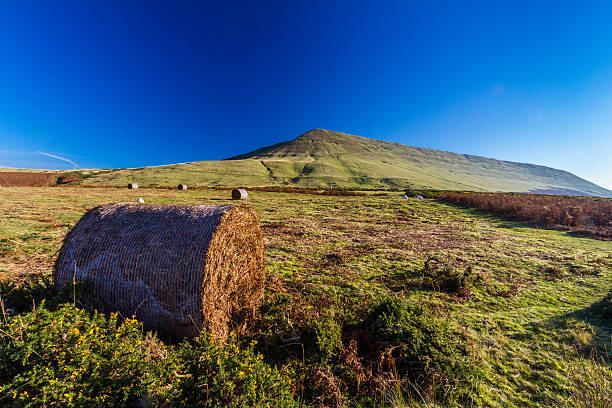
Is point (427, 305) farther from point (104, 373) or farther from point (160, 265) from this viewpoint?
point (104, 373)

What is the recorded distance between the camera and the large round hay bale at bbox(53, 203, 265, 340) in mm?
4160

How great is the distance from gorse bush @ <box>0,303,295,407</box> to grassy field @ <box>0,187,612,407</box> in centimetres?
134

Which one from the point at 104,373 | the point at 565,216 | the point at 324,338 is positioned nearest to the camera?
the point at 104,373

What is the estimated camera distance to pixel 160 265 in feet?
13.9

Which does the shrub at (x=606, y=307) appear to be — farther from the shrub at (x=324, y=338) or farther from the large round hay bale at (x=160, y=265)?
the large round hay bale at (x=160, y=265)

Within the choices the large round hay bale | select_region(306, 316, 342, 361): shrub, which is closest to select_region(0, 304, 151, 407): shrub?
the large round hay bale

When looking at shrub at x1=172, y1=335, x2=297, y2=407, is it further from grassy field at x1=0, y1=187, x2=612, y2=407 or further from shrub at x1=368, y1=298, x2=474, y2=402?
shrub at x1=368, y1=298, x2=474, y2=402

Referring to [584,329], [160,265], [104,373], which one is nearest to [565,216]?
[584,329]

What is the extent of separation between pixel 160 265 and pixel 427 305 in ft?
22.4

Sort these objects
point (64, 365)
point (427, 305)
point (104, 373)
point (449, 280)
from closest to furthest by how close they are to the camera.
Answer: point (64, 365) → point (104, 373) → point (427, 305) → point (449, 280)

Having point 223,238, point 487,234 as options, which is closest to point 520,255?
point 487,234

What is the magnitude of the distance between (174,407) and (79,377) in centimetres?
108

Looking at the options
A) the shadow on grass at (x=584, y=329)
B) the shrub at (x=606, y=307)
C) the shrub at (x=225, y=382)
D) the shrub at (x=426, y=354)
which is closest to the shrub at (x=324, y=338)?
the shrub at (x=426, y=354)

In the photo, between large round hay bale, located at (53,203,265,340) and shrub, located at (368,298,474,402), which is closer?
shrub, located at (368,298,474,402)
